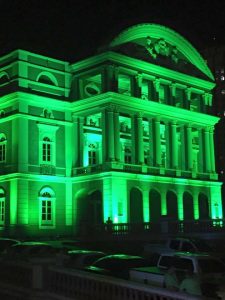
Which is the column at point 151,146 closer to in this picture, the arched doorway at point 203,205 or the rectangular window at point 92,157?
the rectangular window at point 92,157

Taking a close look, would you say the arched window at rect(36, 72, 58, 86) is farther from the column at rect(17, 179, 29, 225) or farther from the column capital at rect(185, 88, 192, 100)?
the column capital at rect(185, 88, 192, 100)

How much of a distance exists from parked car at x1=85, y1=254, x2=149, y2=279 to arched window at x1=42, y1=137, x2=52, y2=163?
28.8 meters

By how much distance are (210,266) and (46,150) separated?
31.1 m

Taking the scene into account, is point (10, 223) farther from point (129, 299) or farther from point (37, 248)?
point (129, 299)

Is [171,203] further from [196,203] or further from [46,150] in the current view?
[46,150]

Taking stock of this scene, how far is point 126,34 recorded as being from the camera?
46.1m

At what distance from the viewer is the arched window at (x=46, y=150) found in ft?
146

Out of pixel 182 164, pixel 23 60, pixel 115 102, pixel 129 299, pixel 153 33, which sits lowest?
pixel 129 299

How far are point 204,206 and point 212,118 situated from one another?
8879 mm

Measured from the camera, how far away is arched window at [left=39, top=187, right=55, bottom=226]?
43531 millimetres

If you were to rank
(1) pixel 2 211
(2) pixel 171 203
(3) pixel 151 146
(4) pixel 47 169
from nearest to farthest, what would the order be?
(1) pixel 2 211 → (4) pixel 47 169 → (3) pixel 151 146 → (2) pixel 171 203

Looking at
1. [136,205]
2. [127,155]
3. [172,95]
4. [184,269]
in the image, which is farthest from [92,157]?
[184,269]

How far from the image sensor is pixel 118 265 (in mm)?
15859

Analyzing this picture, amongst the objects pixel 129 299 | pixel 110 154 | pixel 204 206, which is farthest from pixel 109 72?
pixel 129 299
